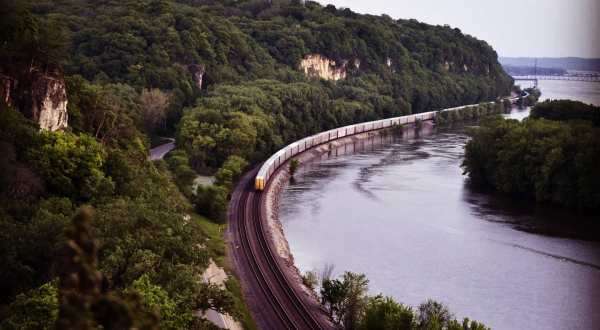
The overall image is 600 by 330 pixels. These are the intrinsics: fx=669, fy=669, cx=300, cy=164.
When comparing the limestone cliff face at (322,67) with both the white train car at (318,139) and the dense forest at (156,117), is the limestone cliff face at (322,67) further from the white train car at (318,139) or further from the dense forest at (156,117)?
the white train car at (318,139)

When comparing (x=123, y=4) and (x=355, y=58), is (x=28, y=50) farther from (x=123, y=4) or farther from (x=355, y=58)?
(x=355, y=58)

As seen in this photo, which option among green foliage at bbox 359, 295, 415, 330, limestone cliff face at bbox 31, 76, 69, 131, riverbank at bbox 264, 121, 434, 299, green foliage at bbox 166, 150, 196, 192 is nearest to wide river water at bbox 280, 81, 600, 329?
riverbank at bbox 264, 121, 434, 299

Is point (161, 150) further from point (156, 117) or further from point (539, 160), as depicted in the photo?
point (539, 160)

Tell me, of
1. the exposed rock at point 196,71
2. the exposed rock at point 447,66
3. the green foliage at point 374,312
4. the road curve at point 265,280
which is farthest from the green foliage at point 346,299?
the exposed rock at point 447,66

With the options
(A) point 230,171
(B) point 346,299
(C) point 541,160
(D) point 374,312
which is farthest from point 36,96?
(C) point 541,160

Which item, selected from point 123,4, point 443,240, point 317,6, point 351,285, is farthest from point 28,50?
point 317,6

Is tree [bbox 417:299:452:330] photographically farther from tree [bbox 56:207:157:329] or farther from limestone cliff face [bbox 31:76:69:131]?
limestone cliff face [bbox 31:76:69:131]
